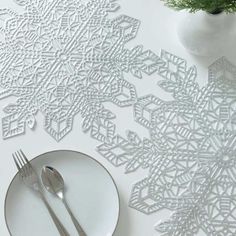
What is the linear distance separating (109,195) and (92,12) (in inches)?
14.2

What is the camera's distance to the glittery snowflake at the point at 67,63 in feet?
2.96

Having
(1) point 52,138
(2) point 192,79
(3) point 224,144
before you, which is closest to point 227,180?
(3) point 224,144

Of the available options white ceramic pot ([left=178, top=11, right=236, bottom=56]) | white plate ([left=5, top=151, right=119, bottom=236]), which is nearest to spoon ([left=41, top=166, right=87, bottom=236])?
white plate ([left=5, top=151, right=119, bottom=236])

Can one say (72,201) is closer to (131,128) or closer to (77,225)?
(77,225)

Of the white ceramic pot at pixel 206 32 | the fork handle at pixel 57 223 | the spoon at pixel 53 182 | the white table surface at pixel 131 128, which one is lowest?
the fork handle at pixel 57 223

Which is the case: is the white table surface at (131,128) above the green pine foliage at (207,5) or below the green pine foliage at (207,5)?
below

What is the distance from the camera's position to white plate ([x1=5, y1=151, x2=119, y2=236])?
0.82 metres

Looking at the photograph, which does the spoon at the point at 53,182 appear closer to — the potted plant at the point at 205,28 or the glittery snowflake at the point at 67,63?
the glittery snowflake at the point at 67,63

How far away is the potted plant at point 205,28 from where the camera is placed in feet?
2.83

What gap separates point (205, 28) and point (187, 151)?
0.21m

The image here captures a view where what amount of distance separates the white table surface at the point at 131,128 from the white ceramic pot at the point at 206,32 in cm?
3

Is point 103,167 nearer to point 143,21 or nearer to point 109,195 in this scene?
point 109,195

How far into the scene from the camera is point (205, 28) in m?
0.88

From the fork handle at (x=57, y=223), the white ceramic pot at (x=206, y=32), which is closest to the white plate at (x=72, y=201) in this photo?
the fork handle at (x=57, y=223)
